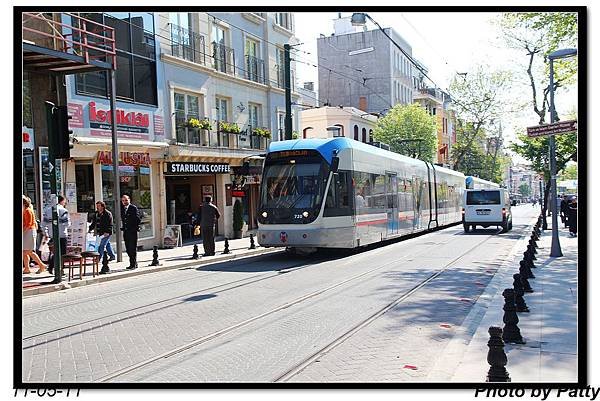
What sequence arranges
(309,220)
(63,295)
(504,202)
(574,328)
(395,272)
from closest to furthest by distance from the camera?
(574,328) → (63,295) → (395,272) → (309,220) → (504,202)

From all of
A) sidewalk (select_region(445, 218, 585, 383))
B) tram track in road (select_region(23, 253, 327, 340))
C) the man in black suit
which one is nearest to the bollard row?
sidewalk (select_region(445, 218, 585, 383))

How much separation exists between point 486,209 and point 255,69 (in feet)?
41.3

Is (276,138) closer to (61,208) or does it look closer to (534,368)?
(61,208)

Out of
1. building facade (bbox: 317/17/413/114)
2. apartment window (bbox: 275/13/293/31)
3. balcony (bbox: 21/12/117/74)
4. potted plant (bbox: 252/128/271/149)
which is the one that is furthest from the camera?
potted plant (bbox: 252/128/271/149)

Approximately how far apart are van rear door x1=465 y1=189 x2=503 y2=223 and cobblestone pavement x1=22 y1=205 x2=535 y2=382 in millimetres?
14541

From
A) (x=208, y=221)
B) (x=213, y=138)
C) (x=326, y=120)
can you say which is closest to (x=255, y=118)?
(x=213, y=138)

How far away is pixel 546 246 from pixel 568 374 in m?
13.3

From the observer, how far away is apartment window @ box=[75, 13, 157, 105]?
18.4 m

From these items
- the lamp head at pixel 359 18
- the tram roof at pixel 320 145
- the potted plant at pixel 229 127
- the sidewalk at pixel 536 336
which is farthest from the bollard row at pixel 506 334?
the potted plant at pixel 229 127

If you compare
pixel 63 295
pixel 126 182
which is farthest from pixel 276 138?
pixel 63 295

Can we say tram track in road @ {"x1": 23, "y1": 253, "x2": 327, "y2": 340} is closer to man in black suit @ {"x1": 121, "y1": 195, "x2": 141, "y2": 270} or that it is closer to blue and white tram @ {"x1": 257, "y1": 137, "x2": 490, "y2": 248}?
blue and white tram @ {"x1": 257, "y1": 137, "x2": 490, "y2": 248}

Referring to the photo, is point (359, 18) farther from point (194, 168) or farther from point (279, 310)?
point (194, 168)

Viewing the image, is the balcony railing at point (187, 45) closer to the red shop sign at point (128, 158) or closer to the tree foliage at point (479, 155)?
the red shop sign at point (128, 158)

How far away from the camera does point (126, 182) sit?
2019 cm
